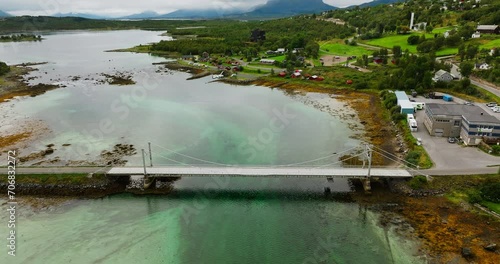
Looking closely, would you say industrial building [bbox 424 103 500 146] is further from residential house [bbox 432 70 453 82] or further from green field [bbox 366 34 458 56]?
green field [bbox 366 34 458 56]

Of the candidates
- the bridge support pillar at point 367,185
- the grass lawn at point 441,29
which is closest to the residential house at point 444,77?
the bridge support pillar at point 367,185

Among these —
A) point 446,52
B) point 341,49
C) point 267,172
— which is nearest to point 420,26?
point 341,49

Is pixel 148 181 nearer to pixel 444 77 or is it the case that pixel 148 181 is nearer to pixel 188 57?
pixel 444 77

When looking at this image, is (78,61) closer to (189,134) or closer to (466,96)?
(189,134)

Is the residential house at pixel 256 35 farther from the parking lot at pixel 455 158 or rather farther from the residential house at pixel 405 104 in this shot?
the parking lot at pixel 455 158

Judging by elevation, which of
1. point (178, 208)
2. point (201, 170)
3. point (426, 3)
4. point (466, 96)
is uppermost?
point (426, 3)

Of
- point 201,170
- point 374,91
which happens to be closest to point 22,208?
point 201,170
